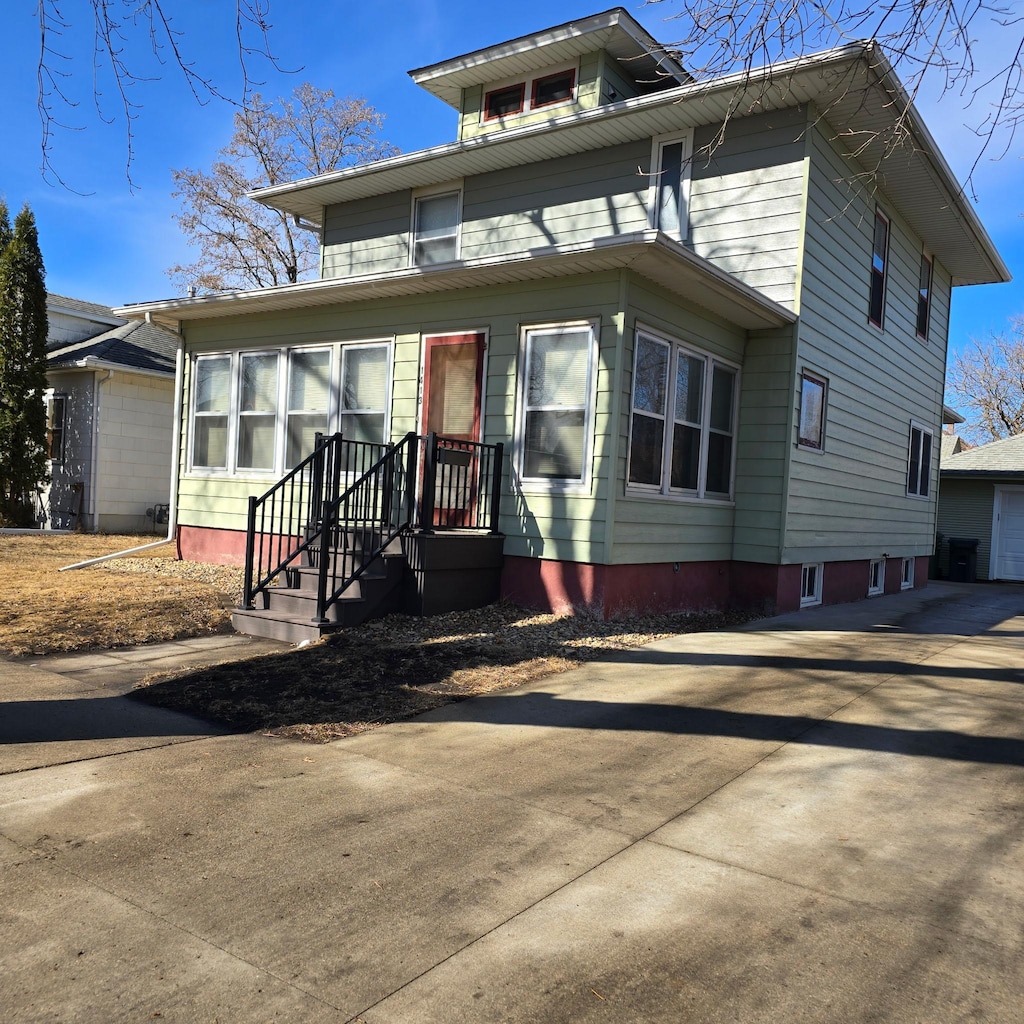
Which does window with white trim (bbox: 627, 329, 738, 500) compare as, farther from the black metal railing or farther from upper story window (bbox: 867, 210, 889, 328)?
upper story window (bbox: 867, 210, 889, 328)

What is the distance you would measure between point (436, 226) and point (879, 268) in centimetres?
659

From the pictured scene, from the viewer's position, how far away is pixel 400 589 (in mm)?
8055

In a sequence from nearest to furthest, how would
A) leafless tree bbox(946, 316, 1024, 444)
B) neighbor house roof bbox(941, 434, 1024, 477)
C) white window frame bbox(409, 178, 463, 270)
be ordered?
1. white window frame bbox(409, 178, 463, 270)
2. neighbor house roof bbox(941, 434, 1024, 477)
3. leafless tree bbox(946, 316, 1024, 444)

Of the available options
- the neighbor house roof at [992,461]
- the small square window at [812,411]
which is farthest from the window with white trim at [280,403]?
the neighbor house roof at [992,461]

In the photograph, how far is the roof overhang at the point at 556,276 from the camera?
7703 millimetres

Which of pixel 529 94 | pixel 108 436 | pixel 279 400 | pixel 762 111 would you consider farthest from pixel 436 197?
pixel 108 436

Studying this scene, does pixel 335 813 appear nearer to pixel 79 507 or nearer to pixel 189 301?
pixel 189 301

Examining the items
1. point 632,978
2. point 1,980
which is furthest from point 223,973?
point 632,978

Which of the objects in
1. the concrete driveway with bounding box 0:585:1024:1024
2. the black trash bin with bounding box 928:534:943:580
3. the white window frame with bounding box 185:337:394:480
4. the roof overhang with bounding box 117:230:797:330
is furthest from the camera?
the black trash bin with bounding box 928:534:943:580

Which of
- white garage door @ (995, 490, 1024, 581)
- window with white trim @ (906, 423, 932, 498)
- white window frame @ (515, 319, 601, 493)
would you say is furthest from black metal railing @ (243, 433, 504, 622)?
white garage door @ (995, 490, 1024, 581)

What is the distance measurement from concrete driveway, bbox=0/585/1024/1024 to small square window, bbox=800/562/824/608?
209 inches

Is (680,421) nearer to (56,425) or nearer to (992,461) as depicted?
(56,425)

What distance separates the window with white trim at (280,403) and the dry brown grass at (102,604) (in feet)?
5.36

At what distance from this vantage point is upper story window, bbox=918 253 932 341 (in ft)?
47.1
